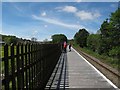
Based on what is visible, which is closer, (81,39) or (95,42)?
(95,42)

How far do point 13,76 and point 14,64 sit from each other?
0.73 ft

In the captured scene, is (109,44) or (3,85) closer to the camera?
(3,85)

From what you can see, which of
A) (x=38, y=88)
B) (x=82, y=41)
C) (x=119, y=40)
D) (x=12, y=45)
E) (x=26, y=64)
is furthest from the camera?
(x=82, y=41)

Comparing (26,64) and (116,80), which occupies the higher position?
(26,64)

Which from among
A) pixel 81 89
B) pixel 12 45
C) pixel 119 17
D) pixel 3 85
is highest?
pixel 119 17

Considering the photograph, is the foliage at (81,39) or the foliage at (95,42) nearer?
the foliage at (95,42)

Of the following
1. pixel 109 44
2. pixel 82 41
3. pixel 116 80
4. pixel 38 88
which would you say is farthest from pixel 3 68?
pixel 82 41

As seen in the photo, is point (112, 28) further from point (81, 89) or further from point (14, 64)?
point (14, 64)

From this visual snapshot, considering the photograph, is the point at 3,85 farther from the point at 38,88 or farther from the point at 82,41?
the point at 82,41

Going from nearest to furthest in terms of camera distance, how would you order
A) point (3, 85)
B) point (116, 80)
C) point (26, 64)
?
point (3, 85)
point (26, 64)
point (116, 80)

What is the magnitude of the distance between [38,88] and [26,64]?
2.68 metres

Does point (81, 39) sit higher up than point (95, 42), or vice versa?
point (81, 39)

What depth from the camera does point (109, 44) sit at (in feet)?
250

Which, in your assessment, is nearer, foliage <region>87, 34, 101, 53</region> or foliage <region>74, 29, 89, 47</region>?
foliage <region>87, 34, 101, 53</region>
